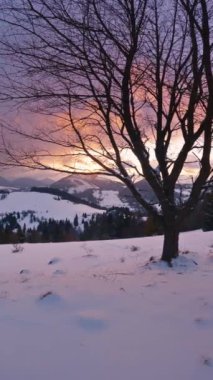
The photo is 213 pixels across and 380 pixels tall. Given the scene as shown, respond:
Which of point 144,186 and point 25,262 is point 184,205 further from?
point 25,262

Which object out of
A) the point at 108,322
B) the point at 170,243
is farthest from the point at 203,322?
the point at 170,243

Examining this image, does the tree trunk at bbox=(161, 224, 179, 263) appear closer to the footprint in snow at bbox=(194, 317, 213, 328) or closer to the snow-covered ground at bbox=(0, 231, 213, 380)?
the snow-covered ground at bbox=(0, 231, 213, 380)

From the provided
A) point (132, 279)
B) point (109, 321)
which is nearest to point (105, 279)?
point (132, 279)

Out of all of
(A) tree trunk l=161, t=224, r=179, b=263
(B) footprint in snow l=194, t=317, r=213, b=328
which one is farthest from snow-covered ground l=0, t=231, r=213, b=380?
(A) tree trunk l=161, t=224, r=179, b=263

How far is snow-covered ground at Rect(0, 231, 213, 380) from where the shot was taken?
3619 mm

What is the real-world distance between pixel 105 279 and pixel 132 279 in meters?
0.45

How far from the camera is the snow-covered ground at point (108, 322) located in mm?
3619

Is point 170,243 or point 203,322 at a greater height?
point 170,243

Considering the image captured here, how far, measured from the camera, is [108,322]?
15.5 feet

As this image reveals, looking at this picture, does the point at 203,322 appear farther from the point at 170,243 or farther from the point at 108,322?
the point at 170,243

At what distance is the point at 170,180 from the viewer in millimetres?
8773

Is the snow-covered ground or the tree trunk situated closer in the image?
the snow-covered ground

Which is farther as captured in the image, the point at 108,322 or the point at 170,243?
the point at 170,243

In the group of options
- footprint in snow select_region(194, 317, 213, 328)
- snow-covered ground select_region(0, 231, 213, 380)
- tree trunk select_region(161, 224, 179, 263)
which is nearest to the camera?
snow-covered ground select_region(0, 231, 213, 380)
